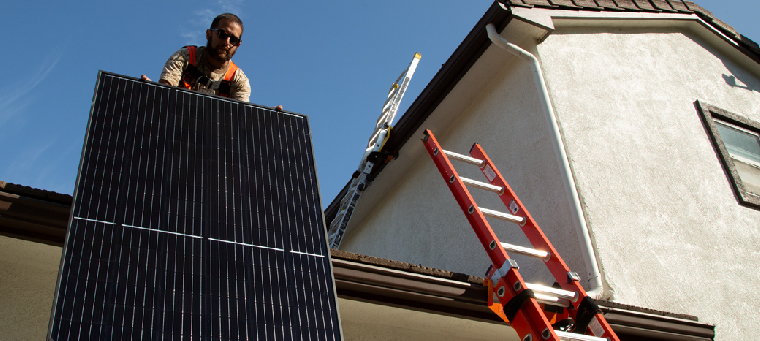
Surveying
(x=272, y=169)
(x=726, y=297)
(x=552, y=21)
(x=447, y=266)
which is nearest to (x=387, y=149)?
(x=447, y=266)

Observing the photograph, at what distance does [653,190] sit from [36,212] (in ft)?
20.6

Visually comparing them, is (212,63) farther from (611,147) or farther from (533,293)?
(611,147)

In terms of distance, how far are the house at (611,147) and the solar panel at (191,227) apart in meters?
3.70

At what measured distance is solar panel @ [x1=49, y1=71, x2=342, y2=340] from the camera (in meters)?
2.51

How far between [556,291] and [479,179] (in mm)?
3594

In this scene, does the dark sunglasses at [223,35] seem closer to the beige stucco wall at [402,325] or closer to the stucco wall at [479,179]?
the beige stucco wall at [402,325]

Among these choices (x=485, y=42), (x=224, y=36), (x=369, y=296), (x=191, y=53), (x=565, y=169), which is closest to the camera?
(x=369, y=296)

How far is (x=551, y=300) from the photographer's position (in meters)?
4.82

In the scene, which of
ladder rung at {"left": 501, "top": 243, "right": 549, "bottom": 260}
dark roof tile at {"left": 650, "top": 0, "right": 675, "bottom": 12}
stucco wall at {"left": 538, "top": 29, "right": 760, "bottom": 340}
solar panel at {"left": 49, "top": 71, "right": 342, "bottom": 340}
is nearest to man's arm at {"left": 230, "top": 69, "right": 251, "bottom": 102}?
solar panel at {"left": 49, "top": 71, "right": 342, "bottom": 340}

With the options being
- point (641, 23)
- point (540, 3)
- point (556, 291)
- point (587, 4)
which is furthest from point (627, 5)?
point (556, 291)

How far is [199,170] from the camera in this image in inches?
132

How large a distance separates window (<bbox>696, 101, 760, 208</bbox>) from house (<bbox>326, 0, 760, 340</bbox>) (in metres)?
0.03

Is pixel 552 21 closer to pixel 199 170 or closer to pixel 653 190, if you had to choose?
pixel 653 190

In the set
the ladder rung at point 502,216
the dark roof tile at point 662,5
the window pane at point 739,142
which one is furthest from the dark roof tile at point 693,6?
the ladder rung at point 502,216
